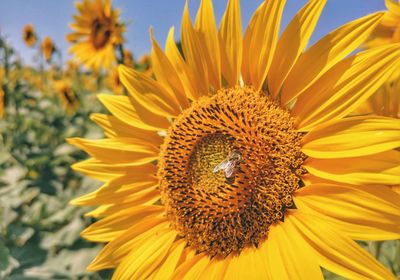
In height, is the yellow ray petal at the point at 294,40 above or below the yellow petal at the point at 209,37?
below

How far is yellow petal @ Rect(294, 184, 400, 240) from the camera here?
4.87 feet

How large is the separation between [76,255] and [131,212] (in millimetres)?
1187

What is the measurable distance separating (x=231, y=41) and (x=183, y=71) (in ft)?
1.16

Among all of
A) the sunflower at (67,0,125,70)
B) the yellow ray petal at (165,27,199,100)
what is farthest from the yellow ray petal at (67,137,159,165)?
the sunflower at (67,0,125,70)

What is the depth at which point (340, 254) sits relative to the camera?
4.88 feet

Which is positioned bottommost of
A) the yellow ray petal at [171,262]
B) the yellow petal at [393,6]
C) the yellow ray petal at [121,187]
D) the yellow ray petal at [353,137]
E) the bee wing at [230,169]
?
the yellow ray petal at [171,262]

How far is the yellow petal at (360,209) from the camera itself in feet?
4.87

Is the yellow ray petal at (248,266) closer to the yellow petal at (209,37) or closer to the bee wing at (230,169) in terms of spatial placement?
the bee wing at (230,169)

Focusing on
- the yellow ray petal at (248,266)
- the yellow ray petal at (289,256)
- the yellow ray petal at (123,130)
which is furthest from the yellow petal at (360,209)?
the yellow ray petal at (123,130)

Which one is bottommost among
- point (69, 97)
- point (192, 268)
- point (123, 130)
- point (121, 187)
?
point (192, 268)

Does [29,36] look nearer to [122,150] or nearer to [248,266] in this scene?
[122,150]

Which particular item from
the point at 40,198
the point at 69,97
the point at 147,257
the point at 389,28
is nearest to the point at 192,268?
the point at 147,257

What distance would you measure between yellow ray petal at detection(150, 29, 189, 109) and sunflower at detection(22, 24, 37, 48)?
11.6 metres

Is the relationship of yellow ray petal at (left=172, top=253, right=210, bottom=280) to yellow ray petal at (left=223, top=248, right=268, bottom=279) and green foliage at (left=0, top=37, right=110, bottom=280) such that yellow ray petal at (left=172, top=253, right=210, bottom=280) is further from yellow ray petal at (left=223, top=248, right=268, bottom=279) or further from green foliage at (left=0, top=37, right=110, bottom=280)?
green foliage at (left=0, top=37, right=110, bottom=280)
